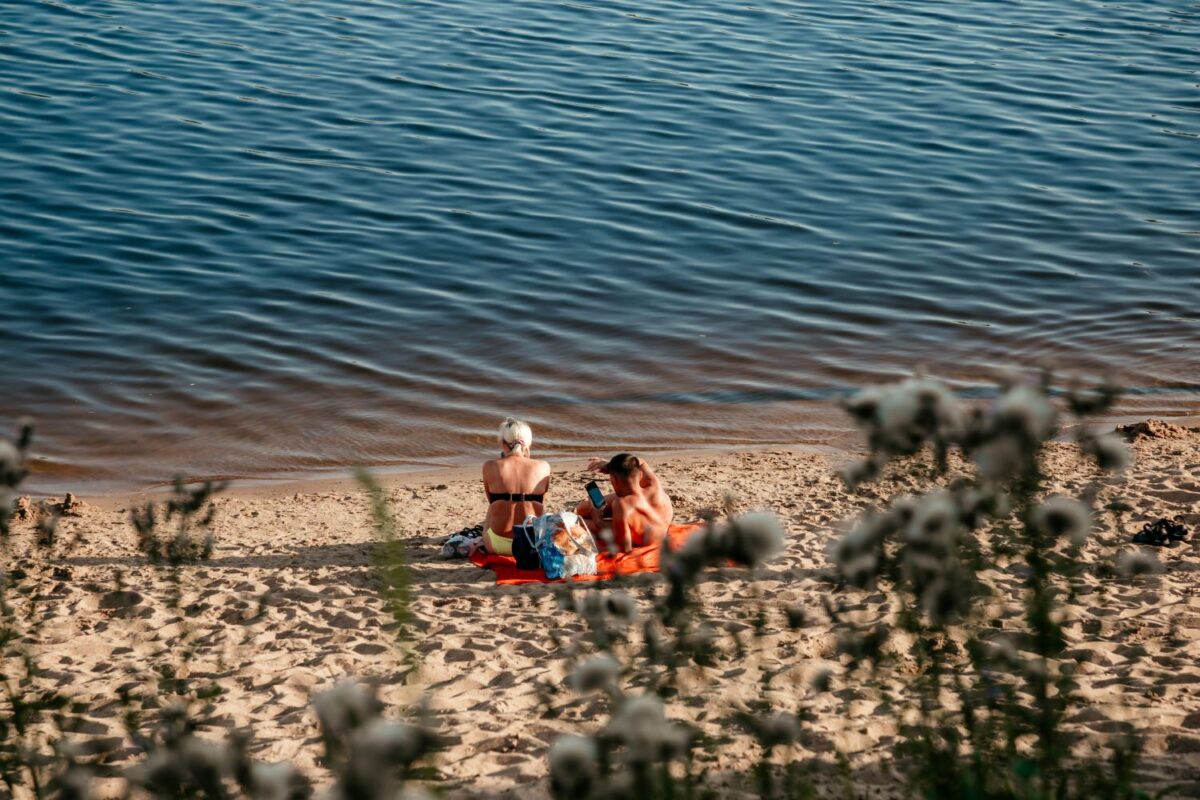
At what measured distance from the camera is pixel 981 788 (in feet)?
10.6

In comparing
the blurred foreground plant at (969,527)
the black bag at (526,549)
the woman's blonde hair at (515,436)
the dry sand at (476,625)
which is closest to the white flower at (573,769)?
the blurred foreground plant at (969,527)

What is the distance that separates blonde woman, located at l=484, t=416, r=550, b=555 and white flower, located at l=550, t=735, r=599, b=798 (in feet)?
17.7

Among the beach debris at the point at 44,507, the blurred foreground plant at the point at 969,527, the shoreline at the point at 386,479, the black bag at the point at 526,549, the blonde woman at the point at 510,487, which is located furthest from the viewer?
the shoreline at the point at 386,479

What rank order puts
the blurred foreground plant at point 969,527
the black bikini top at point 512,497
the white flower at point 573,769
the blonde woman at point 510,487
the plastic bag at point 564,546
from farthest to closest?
1. the black bikini top at point 512,497
2. the blonde woman at point 510,487
3. the plastic bag at point 564,546
4. the blurred foreground plant at point 969,527
5. the white flower at point 573,769

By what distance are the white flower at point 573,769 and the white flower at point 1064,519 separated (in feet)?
4.08

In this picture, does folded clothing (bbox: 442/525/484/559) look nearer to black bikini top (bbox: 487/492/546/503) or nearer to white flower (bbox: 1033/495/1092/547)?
black bikini top (bbox: 487/492/546/503)

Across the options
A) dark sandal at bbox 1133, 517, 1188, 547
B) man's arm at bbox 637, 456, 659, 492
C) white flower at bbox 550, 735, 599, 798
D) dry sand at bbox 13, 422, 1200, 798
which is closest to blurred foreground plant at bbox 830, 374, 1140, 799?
dry sand at bbox 13, 422, 1200, 798

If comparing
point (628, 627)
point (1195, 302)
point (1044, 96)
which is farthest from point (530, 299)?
point (1044, 96)

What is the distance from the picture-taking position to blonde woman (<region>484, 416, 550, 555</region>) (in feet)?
26.1

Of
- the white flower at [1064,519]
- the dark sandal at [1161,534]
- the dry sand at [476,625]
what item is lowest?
the dry sand at [476,625]

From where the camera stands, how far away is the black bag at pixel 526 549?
25.3ft

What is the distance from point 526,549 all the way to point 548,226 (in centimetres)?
839

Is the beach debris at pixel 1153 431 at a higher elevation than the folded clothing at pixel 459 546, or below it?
higher

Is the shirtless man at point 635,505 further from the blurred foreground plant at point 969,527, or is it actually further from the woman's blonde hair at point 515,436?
the blurred foreground plant at point 969,527
